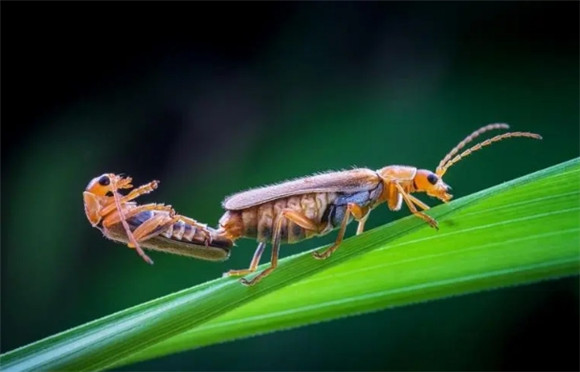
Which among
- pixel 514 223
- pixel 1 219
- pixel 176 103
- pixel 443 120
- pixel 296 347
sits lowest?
pixel 296 347

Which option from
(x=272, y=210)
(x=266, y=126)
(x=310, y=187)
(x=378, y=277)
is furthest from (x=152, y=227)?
(x=266, y=126)

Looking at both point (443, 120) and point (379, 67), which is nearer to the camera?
point (443, 120)

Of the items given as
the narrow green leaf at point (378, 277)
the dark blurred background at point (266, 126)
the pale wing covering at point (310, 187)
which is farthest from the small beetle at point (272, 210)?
the dark blurred background at point (266, 126)

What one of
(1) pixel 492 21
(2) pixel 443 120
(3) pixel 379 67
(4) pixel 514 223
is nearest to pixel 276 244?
(4) pixel 514 223

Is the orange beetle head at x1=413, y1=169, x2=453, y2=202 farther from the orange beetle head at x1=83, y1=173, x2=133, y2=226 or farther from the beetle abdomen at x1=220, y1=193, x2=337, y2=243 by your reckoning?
the orange beetle head at x1=83, y1=173, x2=133, y2=226

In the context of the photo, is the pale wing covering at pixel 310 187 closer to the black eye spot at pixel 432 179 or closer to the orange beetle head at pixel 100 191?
the black eye spot at pixel 432 179

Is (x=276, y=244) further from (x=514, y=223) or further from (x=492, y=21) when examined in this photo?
(x=492, y=21)
